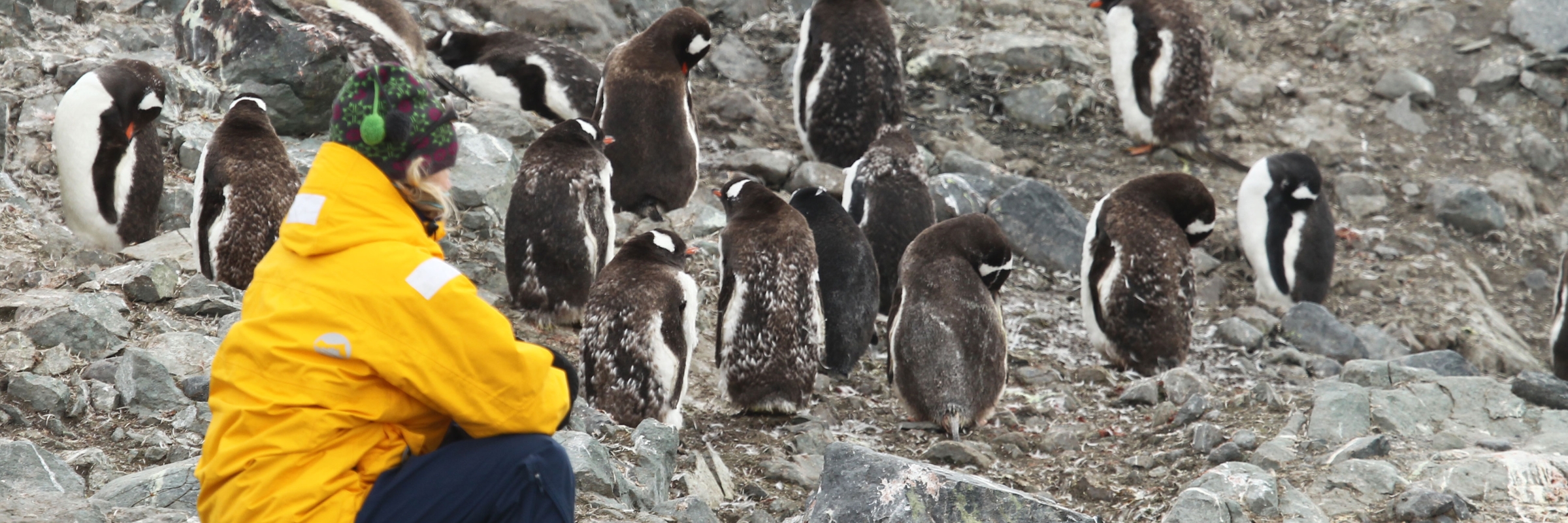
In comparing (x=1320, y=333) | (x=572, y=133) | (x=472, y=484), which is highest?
(x=472, y=484)

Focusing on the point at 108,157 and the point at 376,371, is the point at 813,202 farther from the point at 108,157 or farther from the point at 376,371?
the point at 376,371

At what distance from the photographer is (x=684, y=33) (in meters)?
7.45

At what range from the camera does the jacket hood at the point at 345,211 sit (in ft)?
6.76

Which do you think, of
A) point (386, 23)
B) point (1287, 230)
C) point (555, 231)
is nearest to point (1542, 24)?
point (1287, 230)

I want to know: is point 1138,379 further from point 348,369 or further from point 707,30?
point 348,369

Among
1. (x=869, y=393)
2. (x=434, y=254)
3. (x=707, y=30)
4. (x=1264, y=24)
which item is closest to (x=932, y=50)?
(x=707, y=30)

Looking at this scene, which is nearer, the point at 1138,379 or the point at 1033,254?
the point at 1138,379

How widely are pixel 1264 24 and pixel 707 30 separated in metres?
5.65

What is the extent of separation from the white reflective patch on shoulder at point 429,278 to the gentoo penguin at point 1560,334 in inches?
282

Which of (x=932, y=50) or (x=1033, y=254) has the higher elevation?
(x=932, y=50)

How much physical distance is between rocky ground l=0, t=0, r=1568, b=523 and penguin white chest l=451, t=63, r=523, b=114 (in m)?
0.21

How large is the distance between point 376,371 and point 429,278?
6.9 inches

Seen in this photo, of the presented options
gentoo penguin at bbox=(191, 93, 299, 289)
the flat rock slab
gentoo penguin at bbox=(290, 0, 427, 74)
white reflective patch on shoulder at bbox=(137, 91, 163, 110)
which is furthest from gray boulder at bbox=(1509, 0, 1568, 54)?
white reflective patch on shoulder at bbox=(137, 91, 163, 110)

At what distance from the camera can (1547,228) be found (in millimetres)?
8914
